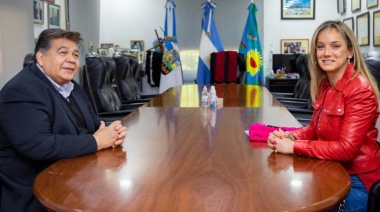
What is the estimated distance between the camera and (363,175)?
5.38 feet

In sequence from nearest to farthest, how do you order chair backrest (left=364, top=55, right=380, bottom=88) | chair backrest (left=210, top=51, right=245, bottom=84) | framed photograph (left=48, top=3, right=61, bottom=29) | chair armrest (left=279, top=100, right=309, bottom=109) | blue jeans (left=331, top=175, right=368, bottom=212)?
blue jeans (left=331, top=175, right=368, bottom=212)
chair backrest (left=364, top=55, right=380, bottom=88)
chair armrest (left=279, top=100, right=309, bottom=109)
framed photograph (left=48, top=3, right=61, bottom=29)
chair backrest (left=210, top=51, right=245, bottom=84)

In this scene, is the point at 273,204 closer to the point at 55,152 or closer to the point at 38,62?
the point at 55,152

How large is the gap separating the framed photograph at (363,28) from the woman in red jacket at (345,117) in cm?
405

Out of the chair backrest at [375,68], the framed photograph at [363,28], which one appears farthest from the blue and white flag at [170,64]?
the chair backrest at [375,68]

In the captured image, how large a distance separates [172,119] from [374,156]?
46.0 inches

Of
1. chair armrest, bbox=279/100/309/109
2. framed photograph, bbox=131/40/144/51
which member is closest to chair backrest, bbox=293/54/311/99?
chair armrest, bbox=279/100/309/109

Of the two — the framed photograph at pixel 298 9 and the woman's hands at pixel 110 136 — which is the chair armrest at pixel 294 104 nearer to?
the woman's hands at pixel 110 136

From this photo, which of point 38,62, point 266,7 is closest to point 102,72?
point 38,62

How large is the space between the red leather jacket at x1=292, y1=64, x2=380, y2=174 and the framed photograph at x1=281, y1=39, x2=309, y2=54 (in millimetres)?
5828

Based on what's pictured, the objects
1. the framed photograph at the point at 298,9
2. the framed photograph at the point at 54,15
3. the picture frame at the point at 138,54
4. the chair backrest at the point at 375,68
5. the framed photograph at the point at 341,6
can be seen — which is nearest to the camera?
the chair backrest at the point at 375,68

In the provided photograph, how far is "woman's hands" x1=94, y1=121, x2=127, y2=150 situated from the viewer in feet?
5.60

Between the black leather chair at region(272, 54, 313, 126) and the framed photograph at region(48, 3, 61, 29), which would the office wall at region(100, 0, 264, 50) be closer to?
the black leather chair at region(272, 54, 313, 126)

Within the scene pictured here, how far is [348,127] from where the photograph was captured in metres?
1.53

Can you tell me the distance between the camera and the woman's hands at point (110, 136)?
67.2 inches
